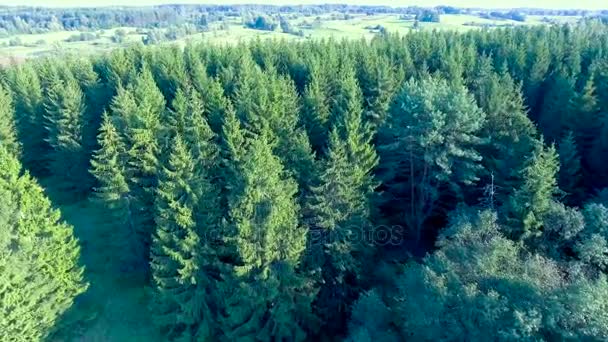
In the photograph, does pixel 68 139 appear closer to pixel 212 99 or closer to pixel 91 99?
pixel 91 99

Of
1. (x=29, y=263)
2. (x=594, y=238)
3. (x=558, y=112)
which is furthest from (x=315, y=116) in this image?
(x=594, y=238)

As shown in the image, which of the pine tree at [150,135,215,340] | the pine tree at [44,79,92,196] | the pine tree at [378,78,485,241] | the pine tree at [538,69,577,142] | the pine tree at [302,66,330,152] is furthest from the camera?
the pine tree at [44,79,92,196]

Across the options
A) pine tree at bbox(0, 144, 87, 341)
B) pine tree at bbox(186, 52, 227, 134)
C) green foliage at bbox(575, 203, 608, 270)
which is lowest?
pine tree at bbox(0, 144, 87, 341)

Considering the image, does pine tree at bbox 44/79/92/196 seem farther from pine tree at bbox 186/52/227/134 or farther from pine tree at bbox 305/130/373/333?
pine tree at bbox 305/130/373/333

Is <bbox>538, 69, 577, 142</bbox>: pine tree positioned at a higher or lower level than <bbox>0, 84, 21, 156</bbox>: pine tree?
higher

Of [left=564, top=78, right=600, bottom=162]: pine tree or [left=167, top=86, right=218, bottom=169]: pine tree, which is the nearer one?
[left=167, top=86, right=218, bottom=169]: pine tree

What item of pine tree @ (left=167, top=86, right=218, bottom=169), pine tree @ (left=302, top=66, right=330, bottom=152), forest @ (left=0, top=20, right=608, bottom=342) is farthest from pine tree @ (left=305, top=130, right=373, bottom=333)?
pine tree @ (left=302, top=66, right=330, bottom=152)

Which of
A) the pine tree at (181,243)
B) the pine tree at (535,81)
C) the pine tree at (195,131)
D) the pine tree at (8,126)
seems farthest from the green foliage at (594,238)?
the pine tree at (8,126)
